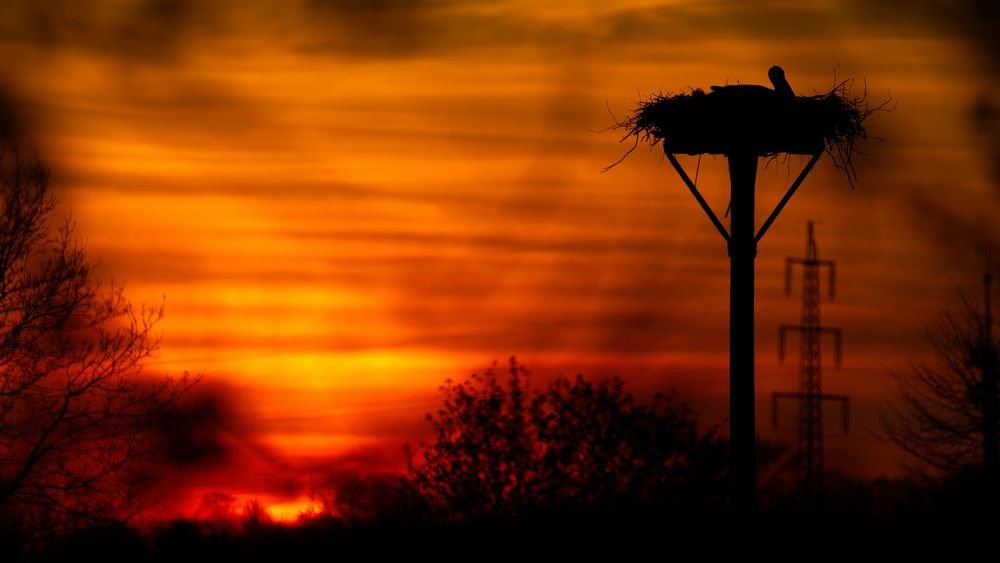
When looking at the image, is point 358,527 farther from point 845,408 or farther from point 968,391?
point 968,391

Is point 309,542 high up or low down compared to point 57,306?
down

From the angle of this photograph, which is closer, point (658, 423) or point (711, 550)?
point (711, 550)

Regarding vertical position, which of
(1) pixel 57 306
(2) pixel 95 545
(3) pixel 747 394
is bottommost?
(2) pixel 95 545

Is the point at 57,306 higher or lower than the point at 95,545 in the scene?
higher

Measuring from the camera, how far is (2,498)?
24000mm

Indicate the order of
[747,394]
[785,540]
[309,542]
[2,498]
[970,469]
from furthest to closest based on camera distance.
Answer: [309,542] → [970,469] → [785,540] → [2,498] → [747,394]

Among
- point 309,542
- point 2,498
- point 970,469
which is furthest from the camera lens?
point 309,542

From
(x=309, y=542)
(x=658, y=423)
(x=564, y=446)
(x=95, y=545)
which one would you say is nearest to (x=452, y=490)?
(x=564, y=446)

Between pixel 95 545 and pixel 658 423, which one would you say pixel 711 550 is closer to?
pixel 658 423

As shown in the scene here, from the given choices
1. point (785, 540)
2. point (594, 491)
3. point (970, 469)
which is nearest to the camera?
point (594, 491)

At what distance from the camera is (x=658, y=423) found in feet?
95.9

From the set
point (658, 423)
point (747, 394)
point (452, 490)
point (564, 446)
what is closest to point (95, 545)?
point (452, 490)

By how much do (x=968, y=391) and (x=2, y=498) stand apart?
2105cm

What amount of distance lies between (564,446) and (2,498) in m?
9.71
